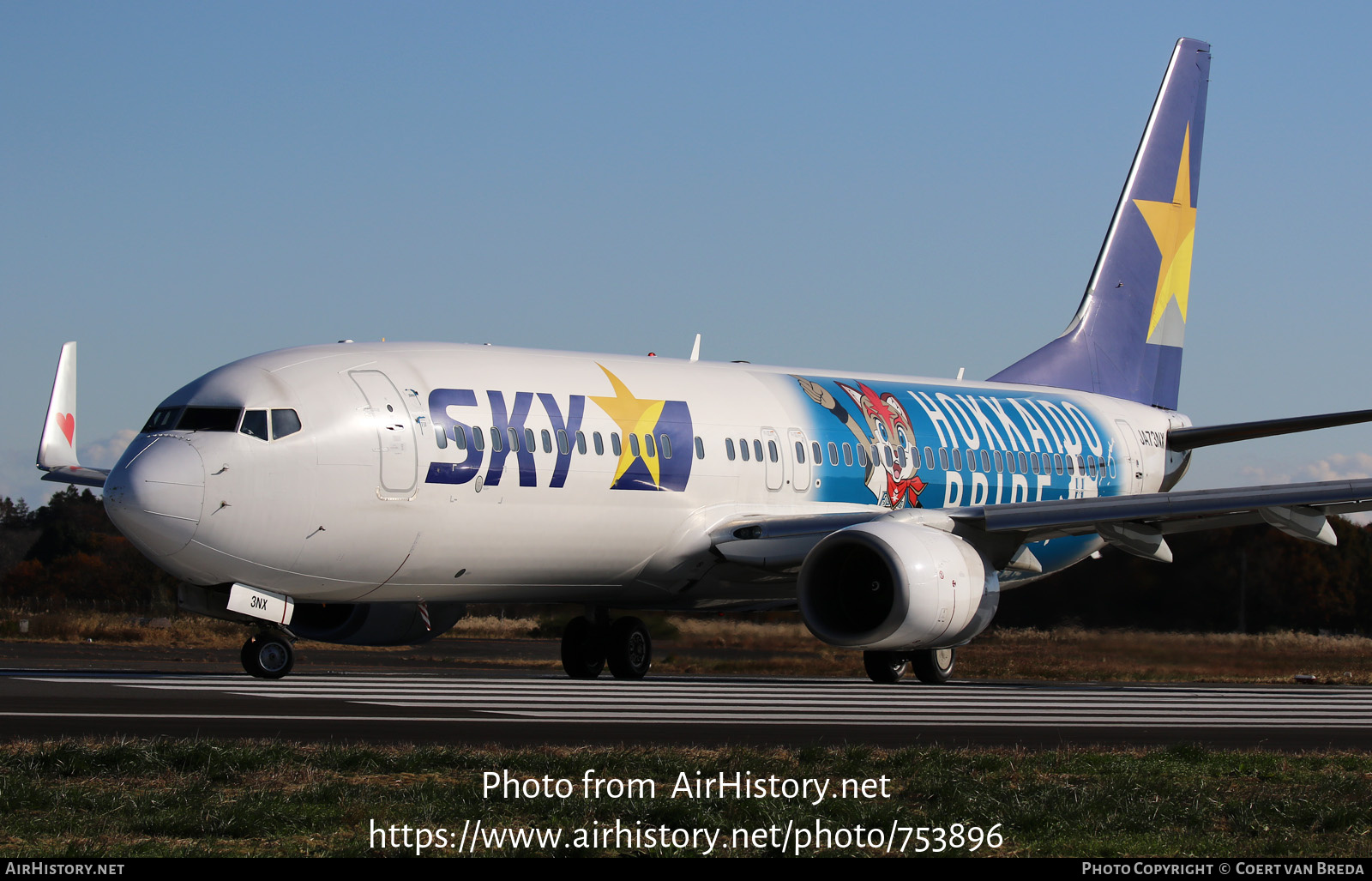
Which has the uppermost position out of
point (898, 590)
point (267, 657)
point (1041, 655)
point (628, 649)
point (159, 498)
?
point (159, 498)

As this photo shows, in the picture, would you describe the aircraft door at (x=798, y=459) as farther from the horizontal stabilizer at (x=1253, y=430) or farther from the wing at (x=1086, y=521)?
the horizontal stabilizer at (x=1253, y=430)

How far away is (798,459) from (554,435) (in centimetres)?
415

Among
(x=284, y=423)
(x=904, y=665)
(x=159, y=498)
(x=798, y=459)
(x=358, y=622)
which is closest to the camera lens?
(x=159, y=498)

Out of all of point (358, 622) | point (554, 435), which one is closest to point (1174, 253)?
point (554, 435)

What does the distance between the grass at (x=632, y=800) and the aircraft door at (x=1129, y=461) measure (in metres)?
16.7

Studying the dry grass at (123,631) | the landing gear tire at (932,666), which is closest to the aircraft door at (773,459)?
the landing gear tire at (932,666)

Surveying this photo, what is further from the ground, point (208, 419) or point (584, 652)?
point (208, 419)

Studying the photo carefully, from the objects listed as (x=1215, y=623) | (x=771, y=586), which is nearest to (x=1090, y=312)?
(x=1215, y=623)

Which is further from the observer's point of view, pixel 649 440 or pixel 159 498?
pixel 649 440

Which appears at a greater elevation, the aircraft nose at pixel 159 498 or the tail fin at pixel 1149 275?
the tail fin at pixel 1149 275

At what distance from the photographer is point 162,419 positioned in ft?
54.6

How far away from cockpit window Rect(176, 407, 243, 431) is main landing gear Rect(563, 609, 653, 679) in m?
5.90

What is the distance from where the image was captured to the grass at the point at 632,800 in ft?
23.2

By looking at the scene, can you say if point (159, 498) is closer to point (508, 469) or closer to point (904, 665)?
point (508, 469)
